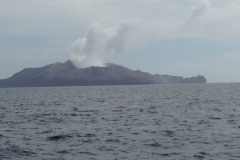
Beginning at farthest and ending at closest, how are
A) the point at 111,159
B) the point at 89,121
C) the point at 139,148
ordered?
the point at 89,121
the point at 139,148
the point at 111,159

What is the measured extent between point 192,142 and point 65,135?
9.72 m

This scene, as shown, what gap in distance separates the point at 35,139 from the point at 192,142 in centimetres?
1130

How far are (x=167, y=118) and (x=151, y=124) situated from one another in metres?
4.94

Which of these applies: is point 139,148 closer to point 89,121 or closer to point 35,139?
point 35,139

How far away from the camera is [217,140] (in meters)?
25.8

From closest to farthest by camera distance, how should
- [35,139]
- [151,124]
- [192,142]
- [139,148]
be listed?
[139,148] → [192,142] → [35,139] → [151,124]

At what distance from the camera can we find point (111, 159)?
2109 centimetres

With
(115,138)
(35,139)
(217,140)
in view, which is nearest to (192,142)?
(217,140)

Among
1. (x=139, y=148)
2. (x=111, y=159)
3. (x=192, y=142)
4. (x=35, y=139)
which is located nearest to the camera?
(x=111, y=159)

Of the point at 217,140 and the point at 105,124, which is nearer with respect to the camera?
the point at 217,140

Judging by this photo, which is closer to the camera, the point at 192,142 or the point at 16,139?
the point at 192,142

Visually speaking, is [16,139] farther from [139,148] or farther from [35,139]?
[139,148]

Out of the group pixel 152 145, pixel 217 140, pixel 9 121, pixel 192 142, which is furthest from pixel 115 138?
pixel 9 121

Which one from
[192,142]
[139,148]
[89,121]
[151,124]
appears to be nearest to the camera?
[139,148]
